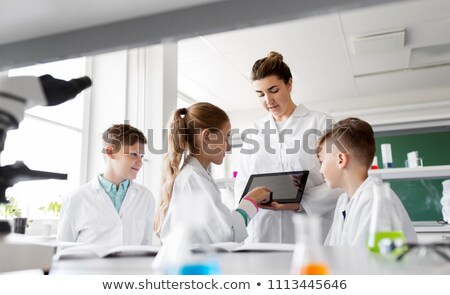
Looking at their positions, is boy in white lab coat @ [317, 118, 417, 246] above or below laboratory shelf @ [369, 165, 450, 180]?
below

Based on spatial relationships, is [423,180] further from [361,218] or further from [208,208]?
[208,208]

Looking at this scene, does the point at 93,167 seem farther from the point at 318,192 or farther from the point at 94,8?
the point at 94,8

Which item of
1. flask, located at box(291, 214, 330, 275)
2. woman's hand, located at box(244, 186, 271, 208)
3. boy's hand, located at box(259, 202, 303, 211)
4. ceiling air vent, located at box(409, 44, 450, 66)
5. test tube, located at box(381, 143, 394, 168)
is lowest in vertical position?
flask, located at box(291, 214, 330, 275)

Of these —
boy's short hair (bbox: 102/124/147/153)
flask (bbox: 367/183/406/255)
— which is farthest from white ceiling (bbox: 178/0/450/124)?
flask (bbox: 367/183/406/255)

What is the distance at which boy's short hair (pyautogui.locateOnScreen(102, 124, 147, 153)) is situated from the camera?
134 cm

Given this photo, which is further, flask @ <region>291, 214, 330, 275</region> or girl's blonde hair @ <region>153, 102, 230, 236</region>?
girl's blonde hair @ <region>153, 102, 230, 236</region>

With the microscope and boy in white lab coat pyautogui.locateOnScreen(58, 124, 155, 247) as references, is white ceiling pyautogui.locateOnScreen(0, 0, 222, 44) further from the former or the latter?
boy in white lab coat pyautogui.locateOnScreen(58, 124, 155, 247)

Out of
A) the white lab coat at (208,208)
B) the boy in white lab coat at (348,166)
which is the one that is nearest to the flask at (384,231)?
the boy in white lab coat at (348,166)

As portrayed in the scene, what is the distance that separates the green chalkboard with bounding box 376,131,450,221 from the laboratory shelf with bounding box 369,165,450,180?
1.60 feet

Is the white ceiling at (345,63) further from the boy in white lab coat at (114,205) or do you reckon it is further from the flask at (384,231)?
the flask at (384,231)

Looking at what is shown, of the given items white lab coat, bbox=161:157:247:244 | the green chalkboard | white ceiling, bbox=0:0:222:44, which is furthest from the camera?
the green chalkboard

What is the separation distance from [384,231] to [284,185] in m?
0.61

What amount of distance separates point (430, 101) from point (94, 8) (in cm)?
427

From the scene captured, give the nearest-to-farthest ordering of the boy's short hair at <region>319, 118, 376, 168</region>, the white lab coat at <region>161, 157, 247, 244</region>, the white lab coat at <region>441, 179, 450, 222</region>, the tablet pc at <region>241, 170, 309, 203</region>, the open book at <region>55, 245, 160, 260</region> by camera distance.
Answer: the open book at <region>55, 245, 160, 260</region> → the white lab coat at <region>161, 157, 247, 244</region> → the boy's short hair at <region>319, 118, 376, 168</region> → the tablet pc at <region>241, 170, 309, 203</region> → the white lab coat at <region>441, 179, 450, 222</region>
